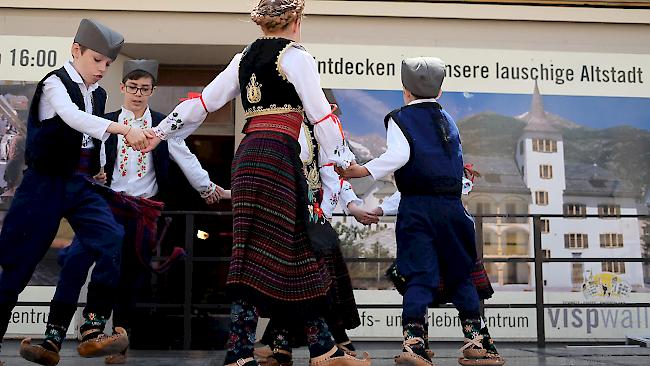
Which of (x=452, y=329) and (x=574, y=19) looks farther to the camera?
(x=574, y=19)

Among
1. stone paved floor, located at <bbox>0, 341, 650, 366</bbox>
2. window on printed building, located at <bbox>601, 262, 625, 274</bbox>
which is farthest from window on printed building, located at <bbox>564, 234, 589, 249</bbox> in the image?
stone paved floor, located at <bbox>0, 341, 650, 366</bbox>

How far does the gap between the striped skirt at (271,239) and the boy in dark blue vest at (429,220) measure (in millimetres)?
641

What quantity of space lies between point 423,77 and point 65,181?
1.89 m

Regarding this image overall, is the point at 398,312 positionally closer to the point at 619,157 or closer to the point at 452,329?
the point at 452,329

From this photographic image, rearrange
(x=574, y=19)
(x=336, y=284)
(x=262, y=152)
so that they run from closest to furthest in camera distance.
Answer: (x=262, y=152) → (x=336, y=284) → (x=574, y=19)

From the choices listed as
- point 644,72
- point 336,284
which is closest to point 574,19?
point 644,72

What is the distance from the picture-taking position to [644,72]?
6.77 meters

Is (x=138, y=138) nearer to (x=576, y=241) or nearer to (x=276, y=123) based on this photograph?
(x=276, y=123)

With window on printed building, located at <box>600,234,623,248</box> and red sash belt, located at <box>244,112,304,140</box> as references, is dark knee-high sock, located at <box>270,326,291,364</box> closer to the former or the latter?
red sash belt, located at <box>244,112,304,140</box>

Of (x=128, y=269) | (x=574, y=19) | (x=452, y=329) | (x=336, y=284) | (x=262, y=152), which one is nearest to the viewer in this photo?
(x=262, y=152)

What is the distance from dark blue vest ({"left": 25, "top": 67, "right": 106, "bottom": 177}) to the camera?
3480mm

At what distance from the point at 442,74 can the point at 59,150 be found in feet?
6.55

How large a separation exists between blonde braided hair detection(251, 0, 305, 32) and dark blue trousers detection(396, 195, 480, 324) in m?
1.12

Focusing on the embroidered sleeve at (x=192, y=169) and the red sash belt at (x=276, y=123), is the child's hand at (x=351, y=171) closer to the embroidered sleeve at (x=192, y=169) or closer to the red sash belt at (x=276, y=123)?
the red sash belt at (x=276, y=123)
